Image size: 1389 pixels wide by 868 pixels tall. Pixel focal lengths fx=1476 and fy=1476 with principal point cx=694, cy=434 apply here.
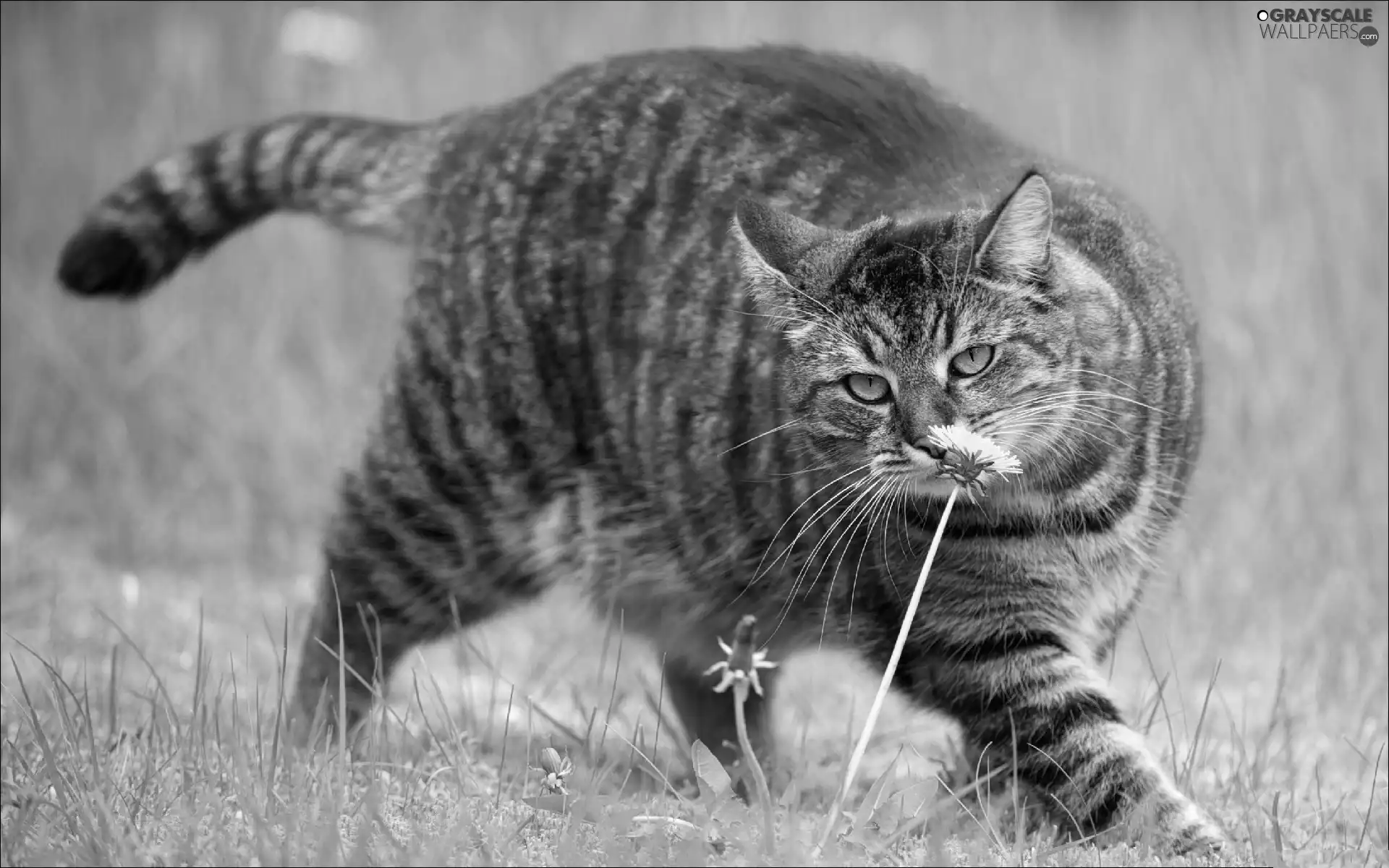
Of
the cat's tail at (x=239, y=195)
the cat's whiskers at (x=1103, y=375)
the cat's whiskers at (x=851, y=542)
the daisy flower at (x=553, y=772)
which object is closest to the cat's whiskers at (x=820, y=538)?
the cat's whiskers at (x=851, y=542)

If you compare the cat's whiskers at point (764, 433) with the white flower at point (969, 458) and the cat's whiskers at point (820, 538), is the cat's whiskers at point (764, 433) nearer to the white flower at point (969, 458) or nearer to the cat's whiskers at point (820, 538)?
the cat's whiskers at point (820, 538)

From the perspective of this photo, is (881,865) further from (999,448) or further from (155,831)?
(155,831)

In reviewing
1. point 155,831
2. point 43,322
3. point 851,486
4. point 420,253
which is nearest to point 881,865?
point 851,486

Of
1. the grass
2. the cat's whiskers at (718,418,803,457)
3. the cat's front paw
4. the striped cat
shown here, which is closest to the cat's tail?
the striped cat

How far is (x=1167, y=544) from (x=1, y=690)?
7.88 ft

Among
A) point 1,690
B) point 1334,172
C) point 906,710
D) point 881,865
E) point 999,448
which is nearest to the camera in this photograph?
point 881,865

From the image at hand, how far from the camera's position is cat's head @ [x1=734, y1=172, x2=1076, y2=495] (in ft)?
7.79

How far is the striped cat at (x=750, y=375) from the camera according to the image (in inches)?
96.8

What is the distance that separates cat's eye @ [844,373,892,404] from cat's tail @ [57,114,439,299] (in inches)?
51.7

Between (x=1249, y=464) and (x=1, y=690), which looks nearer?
(x=1, y=690)

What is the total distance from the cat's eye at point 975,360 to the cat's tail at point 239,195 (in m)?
1.47

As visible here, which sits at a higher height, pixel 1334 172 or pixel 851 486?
pixel 1334 172

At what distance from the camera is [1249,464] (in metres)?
4.89

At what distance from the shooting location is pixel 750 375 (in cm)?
289
